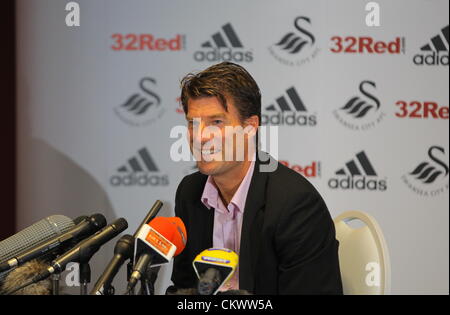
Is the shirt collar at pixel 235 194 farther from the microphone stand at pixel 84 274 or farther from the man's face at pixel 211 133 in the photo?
the microphone stand at pixel 84 274

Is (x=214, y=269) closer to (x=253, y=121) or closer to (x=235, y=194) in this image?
(x=235, y=194)

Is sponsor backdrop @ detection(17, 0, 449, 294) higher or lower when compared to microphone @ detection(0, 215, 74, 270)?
higher

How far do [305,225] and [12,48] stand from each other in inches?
117

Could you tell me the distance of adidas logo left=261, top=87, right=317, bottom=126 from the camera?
152 inches

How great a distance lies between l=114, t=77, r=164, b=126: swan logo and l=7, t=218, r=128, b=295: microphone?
2358 mm

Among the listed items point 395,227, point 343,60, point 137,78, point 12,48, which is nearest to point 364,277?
point 395,227

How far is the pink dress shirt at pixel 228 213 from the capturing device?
2060mm

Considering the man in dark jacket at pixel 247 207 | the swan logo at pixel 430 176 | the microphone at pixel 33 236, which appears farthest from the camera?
the swan logo at pixel 430 176

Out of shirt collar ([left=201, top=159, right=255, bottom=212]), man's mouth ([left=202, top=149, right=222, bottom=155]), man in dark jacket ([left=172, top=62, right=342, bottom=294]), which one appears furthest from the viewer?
shirt collar ([left=201, top=159, right=255, bottom=212])

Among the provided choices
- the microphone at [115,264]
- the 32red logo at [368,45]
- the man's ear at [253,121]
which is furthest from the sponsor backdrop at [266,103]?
the microphone at [115,264]

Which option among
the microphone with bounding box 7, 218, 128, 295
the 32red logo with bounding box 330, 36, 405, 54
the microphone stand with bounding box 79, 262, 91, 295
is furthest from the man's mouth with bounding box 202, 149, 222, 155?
the 32red logo with bounding box 330, 36, 405, 54

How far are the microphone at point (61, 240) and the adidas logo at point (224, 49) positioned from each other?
7.78ft

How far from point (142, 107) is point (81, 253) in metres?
2.55

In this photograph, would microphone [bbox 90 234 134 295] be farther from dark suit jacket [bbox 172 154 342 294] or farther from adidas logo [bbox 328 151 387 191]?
adidas logo [bbox 328 151 387 191]
